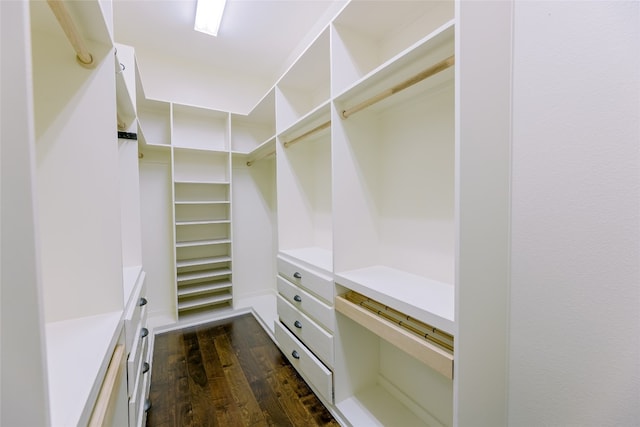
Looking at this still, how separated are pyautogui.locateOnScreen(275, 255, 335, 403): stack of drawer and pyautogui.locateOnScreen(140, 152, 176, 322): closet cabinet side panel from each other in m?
1.46

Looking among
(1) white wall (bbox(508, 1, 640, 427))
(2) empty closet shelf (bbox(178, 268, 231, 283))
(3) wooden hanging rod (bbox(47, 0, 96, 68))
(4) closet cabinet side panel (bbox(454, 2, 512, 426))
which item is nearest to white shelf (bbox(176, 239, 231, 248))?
(2) empty closet shelf (bbox(178, 268, 231, 283))

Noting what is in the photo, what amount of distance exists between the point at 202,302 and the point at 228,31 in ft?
9.19

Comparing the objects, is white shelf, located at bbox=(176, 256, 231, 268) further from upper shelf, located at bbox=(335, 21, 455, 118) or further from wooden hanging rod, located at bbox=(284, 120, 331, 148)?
upper shelf, located at bbox=(335, 21, 455, 118)

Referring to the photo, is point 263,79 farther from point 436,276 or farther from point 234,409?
point 234,409

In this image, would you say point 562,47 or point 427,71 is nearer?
point 562,47

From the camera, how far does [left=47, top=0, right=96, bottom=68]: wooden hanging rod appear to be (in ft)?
2.39

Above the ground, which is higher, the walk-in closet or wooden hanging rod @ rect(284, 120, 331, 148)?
wooden hanging rod @ rect(284, 120, 331, 148)

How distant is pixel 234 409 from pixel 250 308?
1434 mm

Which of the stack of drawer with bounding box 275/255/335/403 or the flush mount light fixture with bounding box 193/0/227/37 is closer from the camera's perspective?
the stack of drawer with bounding box 275/255/335/403

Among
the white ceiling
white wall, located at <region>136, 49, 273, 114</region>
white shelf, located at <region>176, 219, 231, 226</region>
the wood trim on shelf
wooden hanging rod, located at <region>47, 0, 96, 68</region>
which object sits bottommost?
the wood trim on shelf

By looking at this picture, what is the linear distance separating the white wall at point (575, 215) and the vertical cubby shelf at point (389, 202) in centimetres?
33

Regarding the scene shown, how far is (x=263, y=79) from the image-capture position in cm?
328

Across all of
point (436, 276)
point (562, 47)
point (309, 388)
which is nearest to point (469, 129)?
point (562, 47)

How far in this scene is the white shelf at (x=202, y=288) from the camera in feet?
8.98
